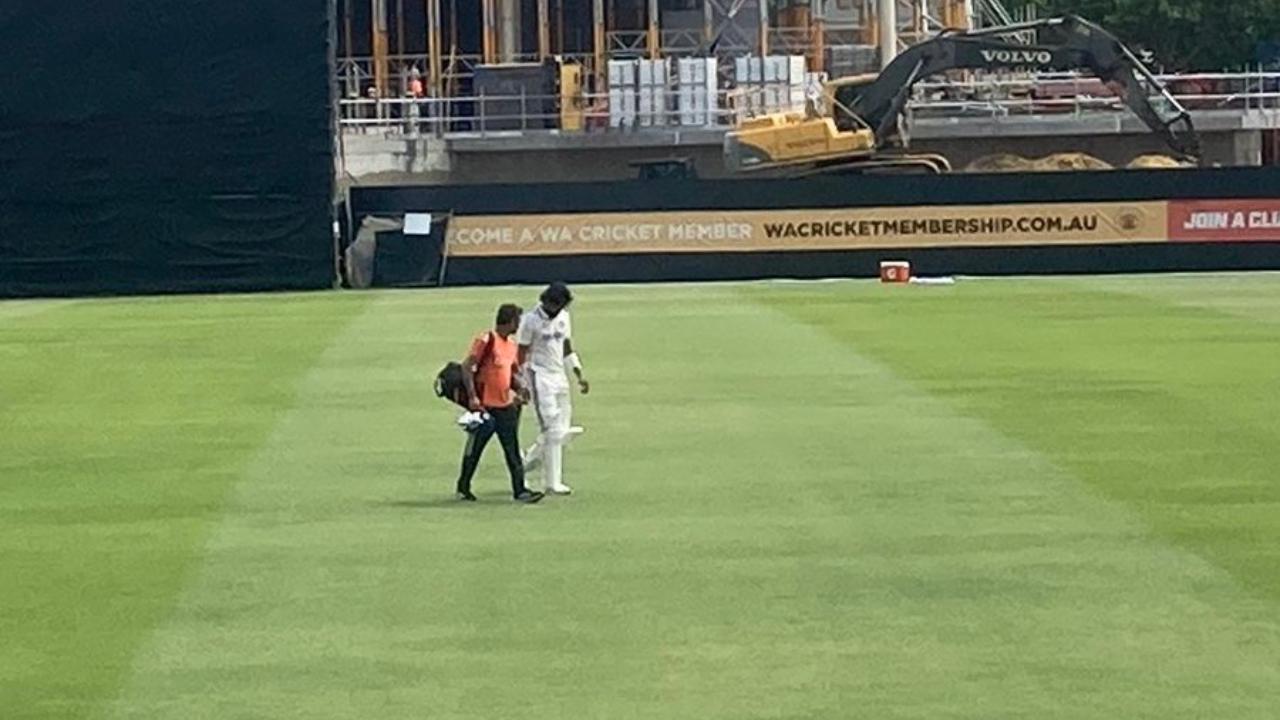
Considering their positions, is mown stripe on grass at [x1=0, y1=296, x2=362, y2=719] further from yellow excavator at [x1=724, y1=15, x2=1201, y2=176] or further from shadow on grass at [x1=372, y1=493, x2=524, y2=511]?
yellow excavator at [x1=724, y1=15, x2=1201, y2=176]

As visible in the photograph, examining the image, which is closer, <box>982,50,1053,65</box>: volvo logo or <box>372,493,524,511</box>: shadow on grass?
<box>372,493,524,511</box>: shadow on grass

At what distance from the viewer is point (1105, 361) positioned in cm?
2756

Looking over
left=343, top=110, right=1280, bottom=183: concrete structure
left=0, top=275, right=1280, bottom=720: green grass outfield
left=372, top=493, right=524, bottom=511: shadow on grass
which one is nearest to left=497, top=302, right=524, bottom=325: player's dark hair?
left=0, top=275, right=1280, bottom=720: green grass outfield

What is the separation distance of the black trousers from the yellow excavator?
33.8 metres

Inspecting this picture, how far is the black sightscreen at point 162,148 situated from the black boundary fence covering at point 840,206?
80.4 inches

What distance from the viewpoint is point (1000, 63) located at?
5231 centimetres

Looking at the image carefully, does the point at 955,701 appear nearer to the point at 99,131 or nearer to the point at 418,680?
the point at 418,680

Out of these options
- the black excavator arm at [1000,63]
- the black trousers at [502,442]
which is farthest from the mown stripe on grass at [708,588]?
the black excavator arm at [1000,63]

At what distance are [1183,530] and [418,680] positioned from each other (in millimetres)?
5875

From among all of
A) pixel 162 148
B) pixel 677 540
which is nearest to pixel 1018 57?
pixel 162 148

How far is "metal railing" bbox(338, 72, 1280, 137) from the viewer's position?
63.8 meters

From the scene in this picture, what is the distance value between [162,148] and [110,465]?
26.9m

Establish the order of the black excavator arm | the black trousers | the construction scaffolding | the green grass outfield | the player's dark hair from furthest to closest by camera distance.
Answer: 1. the construction scaffolding
2. the black excavator arm
3. the black trousers
4. the player's dark hair
5. the green grass outfield

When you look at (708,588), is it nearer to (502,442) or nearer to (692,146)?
(502,442)
